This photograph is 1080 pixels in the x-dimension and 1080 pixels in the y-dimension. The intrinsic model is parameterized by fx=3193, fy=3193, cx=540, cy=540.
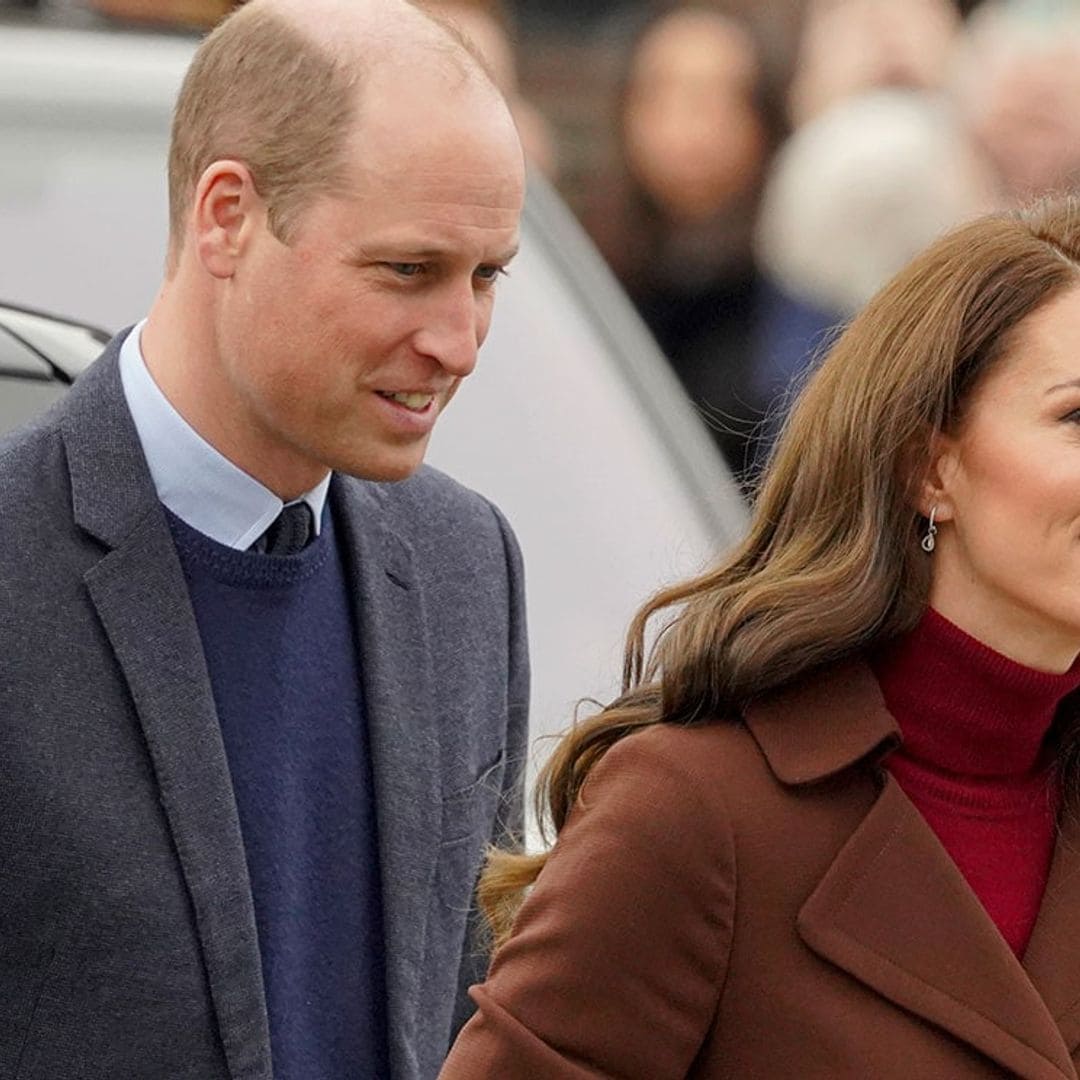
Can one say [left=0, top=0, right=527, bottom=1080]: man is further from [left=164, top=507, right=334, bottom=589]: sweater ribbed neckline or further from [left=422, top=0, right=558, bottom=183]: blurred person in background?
[left=422, top=0, right=558, bottom=183]: blurred person in background

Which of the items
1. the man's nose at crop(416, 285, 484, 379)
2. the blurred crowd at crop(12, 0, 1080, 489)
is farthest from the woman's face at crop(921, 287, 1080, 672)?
the blurred crowd at crop(12, 0, 1080, 489)

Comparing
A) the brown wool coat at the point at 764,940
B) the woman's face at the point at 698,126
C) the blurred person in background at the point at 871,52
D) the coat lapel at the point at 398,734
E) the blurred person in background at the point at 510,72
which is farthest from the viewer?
the blurred person in background at the point at 510,72

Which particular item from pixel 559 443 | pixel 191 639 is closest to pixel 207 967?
pixel 191 639

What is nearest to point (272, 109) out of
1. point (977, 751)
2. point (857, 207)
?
point (977, 751)

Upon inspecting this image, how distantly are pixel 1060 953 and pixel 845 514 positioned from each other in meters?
0.50

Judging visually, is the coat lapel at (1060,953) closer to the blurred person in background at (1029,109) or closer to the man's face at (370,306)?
the man's face at (370,306)

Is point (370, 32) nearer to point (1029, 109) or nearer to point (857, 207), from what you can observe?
point (857, 207)

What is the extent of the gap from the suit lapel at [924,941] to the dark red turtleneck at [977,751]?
0.06 metres

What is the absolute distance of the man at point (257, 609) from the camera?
3.13 metres

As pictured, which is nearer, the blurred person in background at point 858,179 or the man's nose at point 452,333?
the man's nose at point 452,333

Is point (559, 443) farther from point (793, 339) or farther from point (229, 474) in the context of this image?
point (793, 339)

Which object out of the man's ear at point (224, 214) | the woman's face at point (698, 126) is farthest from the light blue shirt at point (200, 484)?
the woman's face at point (698, 126)

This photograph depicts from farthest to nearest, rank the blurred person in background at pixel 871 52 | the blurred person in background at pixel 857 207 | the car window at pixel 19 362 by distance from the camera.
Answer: the blurred person in background at pixel 871 52 → the blurred person in background at pixel 857 207 → the car window at pixel 19 362

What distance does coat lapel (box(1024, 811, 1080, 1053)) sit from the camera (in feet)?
10.4
